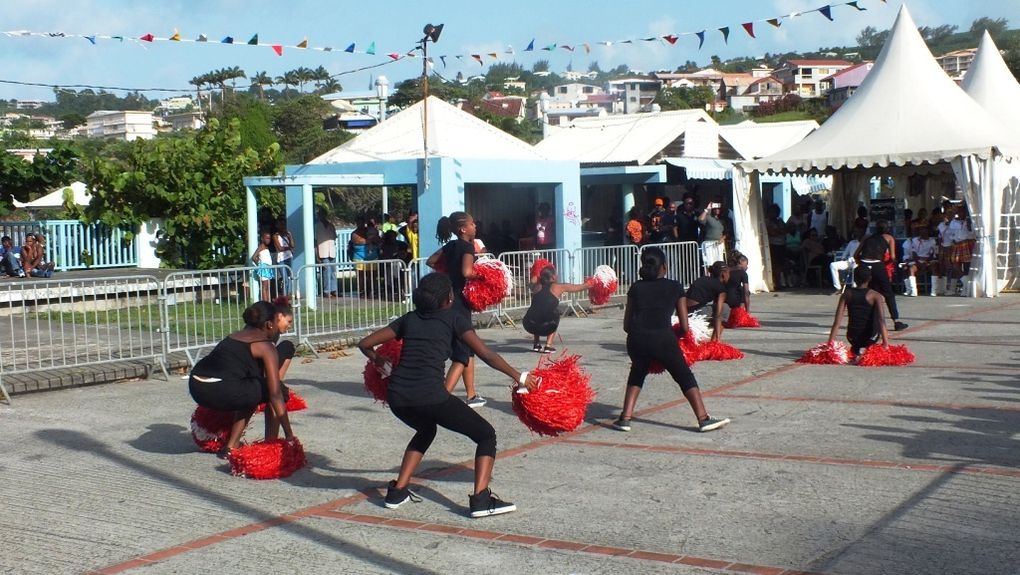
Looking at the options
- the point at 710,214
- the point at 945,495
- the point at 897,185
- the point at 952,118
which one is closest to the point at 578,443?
the point at 945,495

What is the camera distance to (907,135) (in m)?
20.4

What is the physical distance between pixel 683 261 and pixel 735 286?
5176 millimetres

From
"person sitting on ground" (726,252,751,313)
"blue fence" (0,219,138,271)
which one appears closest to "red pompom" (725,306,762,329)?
"person sitting on ground" (726,252,751,313)

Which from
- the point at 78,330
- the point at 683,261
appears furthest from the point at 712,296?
the point at 78,330

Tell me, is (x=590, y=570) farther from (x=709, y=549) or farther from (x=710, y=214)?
(x=710, y=214)

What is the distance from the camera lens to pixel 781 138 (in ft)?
110

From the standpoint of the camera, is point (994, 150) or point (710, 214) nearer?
point (994, 150)

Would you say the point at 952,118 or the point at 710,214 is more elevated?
the point at 952,118

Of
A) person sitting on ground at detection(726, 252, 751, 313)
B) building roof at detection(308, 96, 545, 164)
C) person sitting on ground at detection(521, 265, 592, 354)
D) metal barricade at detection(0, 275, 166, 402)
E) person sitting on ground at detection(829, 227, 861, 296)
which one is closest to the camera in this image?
metal barricade at detection(0, 275, 166, 402)

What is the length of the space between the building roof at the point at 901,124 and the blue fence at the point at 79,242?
1267 centimetres

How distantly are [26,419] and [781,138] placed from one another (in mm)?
26653

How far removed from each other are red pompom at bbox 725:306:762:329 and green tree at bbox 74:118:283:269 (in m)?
9.90

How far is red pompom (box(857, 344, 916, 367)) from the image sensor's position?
11.9 m

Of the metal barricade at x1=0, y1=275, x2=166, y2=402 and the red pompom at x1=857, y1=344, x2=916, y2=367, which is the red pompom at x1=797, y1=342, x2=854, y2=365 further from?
the metal barricade at x1=0, y1=275, x2=166, y2=402
